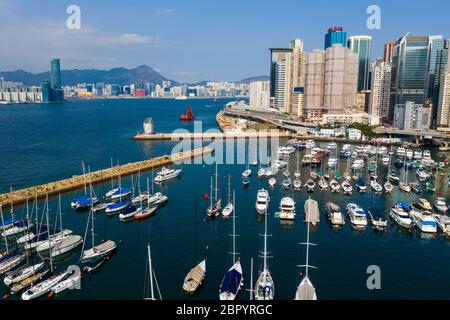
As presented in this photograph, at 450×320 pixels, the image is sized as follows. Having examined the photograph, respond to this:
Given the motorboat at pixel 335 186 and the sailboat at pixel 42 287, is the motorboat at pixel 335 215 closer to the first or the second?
the motorboat at pixel 335 186

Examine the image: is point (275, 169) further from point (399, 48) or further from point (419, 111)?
point (399, 48)

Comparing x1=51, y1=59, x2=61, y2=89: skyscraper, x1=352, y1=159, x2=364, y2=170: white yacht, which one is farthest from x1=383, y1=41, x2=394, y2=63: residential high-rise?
x1=51, y1=59, x2=61, y2=89: skyscraper

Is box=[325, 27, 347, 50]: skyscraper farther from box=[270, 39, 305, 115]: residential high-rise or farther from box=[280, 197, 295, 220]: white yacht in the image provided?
box=[280, 197, 295, 220]: white yacht

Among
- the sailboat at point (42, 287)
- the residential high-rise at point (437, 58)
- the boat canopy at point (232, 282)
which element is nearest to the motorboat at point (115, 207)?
the sailboat at point (42, 287)
